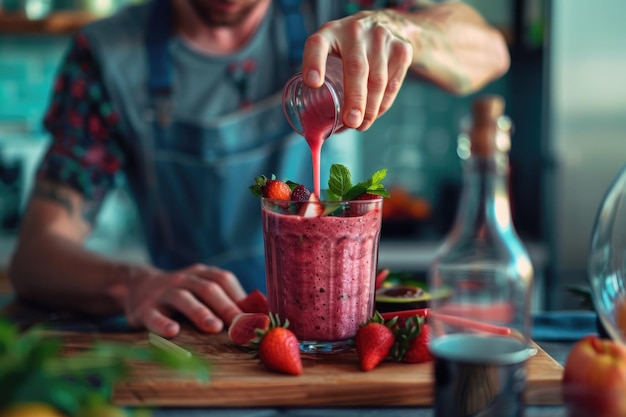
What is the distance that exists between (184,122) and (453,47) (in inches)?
29.8

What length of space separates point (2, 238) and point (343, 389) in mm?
2809

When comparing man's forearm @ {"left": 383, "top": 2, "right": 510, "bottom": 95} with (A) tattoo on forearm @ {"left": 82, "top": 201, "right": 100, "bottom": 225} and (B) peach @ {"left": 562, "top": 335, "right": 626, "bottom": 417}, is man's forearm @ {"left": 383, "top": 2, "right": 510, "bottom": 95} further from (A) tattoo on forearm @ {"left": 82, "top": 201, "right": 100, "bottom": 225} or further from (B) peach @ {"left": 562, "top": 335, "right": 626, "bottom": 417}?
(A) tattoo on forearm @ {"left": 82, "top": 201, "right": 100, "bottom": 225}

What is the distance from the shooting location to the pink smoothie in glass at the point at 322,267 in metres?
1.04

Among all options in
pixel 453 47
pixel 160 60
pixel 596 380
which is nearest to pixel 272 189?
pixel 596 380

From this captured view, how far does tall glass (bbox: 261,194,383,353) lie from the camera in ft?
3.40

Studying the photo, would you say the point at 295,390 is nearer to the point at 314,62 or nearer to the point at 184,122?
the point at 314,62

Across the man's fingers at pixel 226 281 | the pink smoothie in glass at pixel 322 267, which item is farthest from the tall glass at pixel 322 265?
the man's fingers at pixel 226 281

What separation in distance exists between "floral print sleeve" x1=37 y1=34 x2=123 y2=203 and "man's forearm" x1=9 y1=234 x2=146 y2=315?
0.17 meters

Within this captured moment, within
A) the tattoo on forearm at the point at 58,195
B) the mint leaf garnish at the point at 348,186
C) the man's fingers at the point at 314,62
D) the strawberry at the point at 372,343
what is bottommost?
the strawberry at the point at 372,343

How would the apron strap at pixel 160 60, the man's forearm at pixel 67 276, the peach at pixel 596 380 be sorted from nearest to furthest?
the peach at pixel 596 380 → the man's forearm at pixel 67 276 → the apron strap at pixel 160 60

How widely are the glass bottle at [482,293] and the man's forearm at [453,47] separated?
65cm

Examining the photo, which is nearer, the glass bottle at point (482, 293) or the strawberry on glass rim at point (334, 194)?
the glass bottle at point (482, 293)

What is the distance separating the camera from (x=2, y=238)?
132 inches

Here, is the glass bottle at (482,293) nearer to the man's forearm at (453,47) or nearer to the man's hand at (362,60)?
the man's hand at (362,60)
